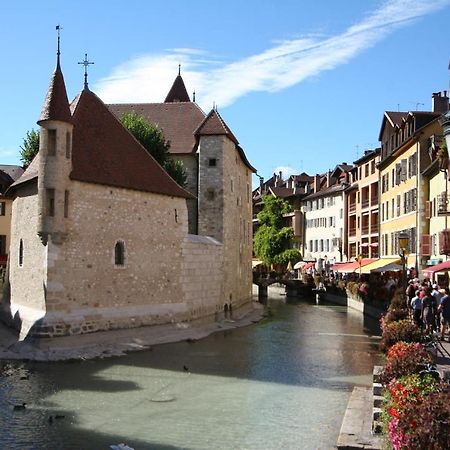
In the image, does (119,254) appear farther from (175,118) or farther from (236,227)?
(175,118)

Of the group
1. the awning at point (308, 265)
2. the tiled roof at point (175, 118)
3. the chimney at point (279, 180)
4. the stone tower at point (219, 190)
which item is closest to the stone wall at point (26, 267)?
the stone tower at point (219, 190)

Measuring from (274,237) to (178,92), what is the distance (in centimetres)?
2329

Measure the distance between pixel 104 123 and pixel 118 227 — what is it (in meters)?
4.28

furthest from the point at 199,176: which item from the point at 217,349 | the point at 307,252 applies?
the point at 307,252

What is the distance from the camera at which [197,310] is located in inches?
1104

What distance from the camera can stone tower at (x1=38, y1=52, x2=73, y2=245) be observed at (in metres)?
21.1

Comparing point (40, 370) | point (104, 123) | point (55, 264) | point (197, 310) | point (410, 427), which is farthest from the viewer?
point (197, 310)

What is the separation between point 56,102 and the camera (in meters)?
21.5

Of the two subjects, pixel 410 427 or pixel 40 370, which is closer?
pixel 410 427

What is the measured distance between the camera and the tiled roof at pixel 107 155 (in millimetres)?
→ 22766

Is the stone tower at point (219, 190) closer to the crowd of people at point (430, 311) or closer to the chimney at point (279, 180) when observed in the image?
the crowd of people at point (430, 311)

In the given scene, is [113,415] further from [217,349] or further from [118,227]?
[118,227]

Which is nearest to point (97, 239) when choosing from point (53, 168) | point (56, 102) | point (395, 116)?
point (53, 168)

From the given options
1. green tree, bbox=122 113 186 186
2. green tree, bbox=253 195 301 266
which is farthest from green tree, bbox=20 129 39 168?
green tree, bbox=253 195 301 266
